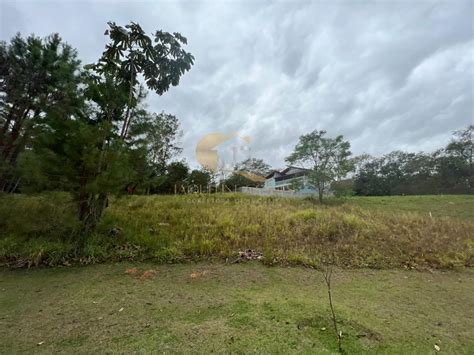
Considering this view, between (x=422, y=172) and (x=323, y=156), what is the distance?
17.1 meters

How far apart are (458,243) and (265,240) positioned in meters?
4.33

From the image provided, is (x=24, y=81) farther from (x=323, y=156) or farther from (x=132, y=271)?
(x=323, y=156)

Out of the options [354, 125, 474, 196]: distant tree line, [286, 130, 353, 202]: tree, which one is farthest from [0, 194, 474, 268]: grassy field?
[354, 125, 474, 196]: distant tree line

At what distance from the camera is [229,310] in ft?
8.54

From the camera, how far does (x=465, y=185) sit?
2261 cm

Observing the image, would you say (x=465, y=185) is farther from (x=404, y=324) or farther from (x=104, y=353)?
(x=104, y=353)

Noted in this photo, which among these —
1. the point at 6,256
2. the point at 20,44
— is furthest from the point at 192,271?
the point at 20,44

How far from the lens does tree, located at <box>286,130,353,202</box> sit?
14734 millimetres

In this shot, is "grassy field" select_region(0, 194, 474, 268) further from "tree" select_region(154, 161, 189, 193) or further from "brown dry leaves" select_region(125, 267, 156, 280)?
"tree" select_region(154, 161, 189, 193)

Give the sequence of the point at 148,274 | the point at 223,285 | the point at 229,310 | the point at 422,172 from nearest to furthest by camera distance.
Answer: the point at 229,310, the point at 223,285, the point at 148,274, the point at 422,172

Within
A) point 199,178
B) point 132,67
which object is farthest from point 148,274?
point 199,178

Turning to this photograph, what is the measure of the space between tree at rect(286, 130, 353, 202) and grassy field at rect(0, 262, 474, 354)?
1086 cm

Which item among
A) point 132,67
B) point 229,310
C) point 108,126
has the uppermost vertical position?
point 132,67

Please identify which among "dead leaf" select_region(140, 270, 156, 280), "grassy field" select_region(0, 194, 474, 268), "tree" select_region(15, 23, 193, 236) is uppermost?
"tree" select_region(15, 23, 193, 236)
